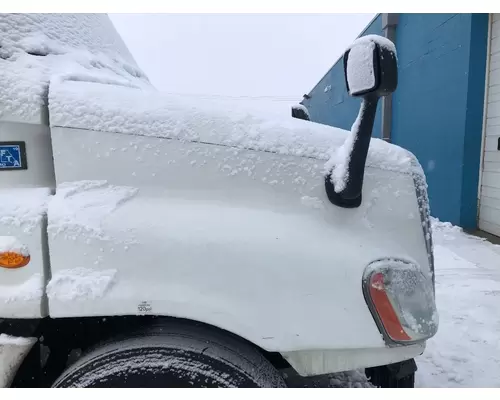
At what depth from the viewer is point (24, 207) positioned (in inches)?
53.3

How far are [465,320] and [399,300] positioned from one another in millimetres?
2613

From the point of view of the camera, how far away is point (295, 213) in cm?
142

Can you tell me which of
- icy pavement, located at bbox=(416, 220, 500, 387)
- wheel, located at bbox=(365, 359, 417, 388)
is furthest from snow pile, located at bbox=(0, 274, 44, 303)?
icy pavement, located at bbox=(416, 220, 500, 387)

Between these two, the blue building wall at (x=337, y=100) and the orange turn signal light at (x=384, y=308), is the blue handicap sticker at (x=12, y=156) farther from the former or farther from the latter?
the blue building wall at (x=337, y=100)

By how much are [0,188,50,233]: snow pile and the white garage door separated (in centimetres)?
619

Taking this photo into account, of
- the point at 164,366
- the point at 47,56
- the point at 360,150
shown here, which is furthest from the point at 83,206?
the point at 360,150

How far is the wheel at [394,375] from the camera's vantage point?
1732 mm

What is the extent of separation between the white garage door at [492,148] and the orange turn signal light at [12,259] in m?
6.27

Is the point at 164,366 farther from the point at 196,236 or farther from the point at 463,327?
the point at 463,327

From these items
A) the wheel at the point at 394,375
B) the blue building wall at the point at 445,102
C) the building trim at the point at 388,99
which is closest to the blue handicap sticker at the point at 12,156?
the wheel at the point at 394,375

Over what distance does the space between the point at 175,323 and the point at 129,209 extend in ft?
1.29

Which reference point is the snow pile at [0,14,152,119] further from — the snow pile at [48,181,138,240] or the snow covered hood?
the snow pile at [48,181,138,240]

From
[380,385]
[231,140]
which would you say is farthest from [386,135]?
[231,140]

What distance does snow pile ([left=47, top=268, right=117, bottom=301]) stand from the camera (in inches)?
51.7
